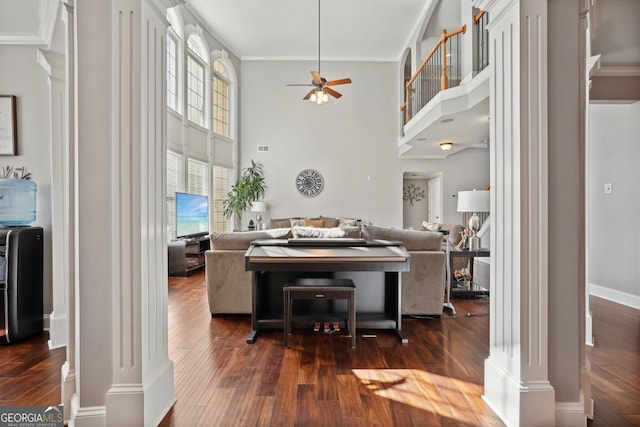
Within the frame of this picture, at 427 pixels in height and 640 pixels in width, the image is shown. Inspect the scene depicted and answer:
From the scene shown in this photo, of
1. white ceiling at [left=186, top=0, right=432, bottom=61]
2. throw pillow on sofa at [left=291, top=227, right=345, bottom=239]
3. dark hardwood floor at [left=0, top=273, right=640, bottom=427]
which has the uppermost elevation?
white ceiling at [left=186, top=0, right=432, bottom=61]

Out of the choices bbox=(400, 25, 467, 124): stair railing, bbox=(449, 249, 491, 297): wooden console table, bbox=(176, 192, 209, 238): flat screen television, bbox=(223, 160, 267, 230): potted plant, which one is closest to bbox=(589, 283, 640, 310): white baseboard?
bbox=(449, 249, 491, 297): wooden console table

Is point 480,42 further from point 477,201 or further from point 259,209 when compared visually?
point 259,209

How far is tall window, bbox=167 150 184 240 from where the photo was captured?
6.05 m

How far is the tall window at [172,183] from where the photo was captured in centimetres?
605

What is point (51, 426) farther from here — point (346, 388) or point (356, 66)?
point (356, 66)

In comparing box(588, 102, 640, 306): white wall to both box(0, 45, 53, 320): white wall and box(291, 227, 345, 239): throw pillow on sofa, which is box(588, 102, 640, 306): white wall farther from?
box(0, 45, 53, 320): white wall

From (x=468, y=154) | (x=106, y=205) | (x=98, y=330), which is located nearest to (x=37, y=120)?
(x=106, y=205)

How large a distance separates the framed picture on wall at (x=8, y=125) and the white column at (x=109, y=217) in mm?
2302

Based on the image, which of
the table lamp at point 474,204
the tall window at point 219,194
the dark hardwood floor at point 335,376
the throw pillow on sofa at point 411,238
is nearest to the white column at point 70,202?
the dark hardwood floor at point 335,376

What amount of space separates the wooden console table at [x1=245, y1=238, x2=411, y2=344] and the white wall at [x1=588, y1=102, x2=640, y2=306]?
261 centimetres

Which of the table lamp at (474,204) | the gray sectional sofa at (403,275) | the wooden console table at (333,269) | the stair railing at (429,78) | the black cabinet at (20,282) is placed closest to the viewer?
the wooden console table at (333,269)

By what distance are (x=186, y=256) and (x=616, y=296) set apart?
20.0 ft

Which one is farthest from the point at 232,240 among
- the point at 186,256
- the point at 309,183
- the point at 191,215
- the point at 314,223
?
the point at 309,183

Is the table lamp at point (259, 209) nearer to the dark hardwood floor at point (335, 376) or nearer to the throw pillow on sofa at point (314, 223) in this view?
the throw pillow on sofa at point (314, 223)
